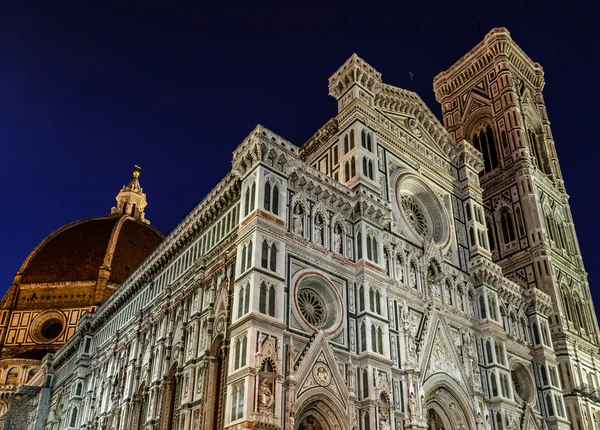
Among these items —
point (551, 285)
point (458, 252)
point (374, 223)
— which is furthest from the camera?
point (551, 285)

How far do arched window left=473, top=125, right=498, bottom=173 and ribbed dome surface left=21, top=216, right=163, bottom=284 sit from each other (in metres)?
38.6

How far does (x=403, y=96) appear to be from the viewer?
35.8m

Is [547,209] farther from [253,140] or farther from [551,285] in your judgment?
[253,140]

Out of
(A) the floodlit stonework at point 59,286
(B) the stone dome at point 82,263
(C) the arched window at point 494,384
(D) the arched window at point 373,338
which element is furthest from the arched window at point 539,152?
(B) the stone dome at point 82,263

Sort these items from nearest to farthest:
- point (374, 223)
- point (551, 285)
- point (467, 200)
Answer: point (374, 223)
point (467, 200)
point (551, 285)

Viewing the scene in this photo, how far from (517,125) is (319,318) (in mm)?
29464

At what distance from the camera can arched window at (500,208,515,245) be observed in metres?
43.2

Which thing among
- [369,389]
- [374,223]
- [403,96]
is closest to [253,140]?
[374,223]

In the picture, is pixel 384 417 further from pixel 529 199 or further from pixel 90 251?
pixel 90 251

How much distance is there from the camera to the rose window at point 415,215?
3279cm

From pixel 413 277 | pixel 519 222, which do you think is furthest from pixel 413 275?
pixel 519 222

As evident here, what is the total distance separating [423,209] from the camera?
3422cm

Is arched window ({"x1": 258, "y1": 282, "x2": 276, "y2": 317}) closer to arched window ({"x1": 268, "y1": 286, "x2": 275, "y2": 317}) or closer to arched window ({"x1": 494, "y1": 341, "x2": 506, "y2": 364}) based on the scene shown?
arched window ({"x1": 268, "y1": 286, "x2": 275, "y2": 317})

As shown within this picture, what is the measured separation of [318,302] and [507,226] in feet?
78.9
